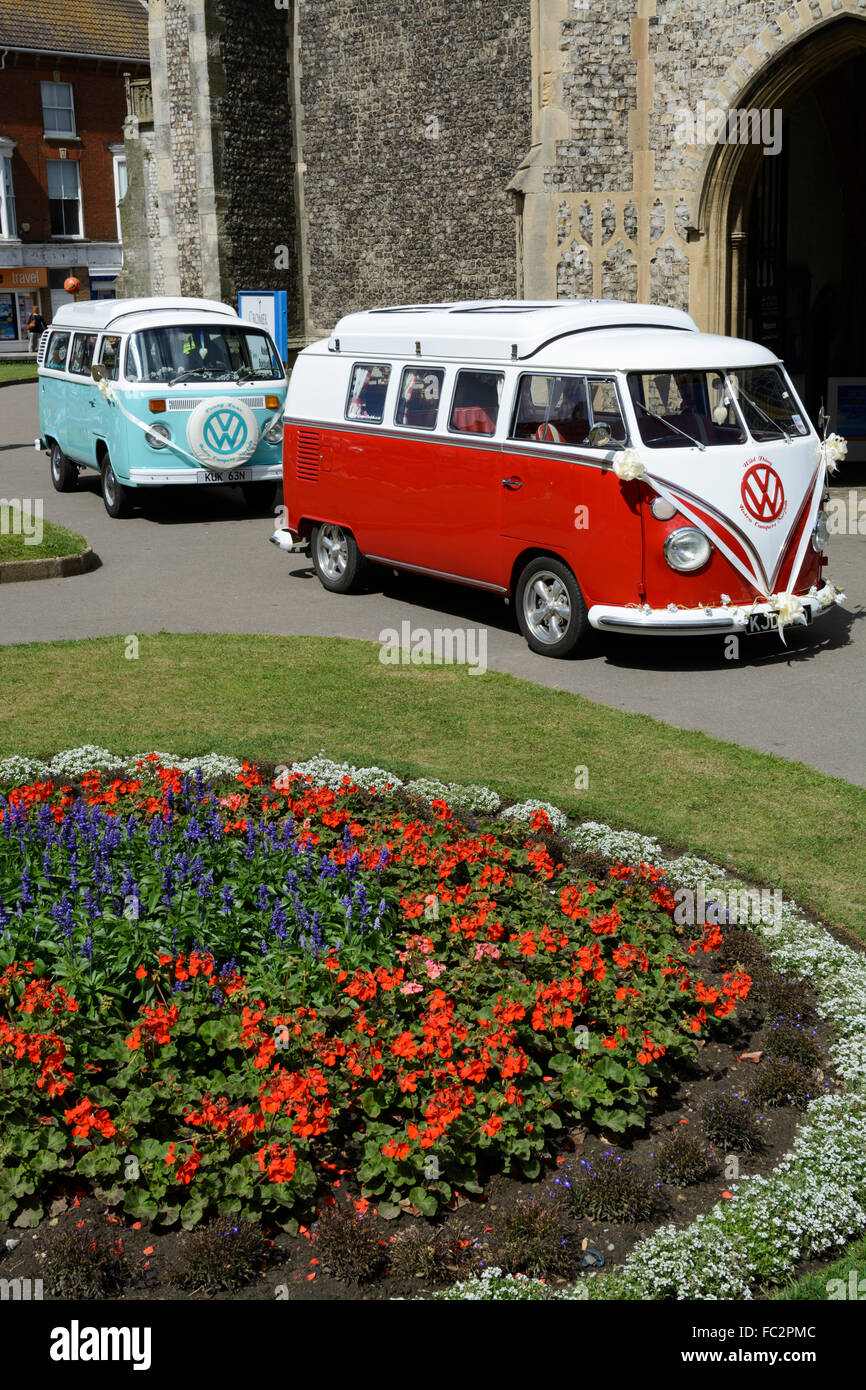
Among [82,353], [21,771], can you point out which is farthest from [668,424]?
[82,353]

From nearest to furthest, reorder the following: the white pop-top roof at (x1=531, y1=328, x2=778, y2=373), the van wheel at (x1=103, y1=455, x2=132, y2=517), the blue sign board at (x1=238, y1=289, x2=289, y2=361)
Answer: the white pop-top roof at (x1=531, y1=328, x2=778, y2=373) < the van wheel at (x1=103, y1=455, x2=132, y2=517) < the blue sign board at (x1=238, y1=289, x2=289, y2=361)

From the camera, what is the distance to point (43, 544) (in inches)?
575

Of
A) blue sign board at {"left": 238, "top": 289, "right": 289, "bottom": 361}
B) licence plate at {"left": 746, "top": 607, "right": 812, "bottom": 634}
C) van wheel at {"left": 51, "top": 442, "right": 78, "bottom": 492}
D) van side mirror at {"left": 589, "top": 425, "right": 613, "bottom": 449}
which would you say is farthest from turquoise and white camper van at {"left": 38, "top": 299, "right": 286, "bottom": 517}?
licence plate at {"left": 746, "top": 607, "right": 812, "bottom": 634}

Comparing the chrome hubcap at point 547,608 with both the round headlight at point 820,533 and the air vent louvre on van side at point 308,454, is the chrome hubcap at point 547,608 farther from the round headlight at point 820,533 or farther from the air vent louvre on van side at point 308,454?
the air vent louvre on van side at point 308,454

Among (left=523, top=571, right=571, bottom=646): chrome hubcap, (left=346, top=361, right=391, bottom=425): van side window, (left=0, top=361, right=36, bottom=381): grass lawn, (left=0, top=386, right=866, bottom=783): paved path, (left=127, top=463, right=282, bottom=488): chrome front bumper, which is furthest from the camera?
(left=0, top=361, right=36, bottom=381): grass lawn

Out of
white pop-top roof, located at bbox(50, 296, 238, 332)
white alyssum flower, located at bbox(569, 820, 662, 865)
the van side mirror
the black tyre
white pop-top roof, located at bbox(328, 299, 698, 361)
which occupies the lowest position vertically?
white alyssum flower, located at bbox(569, 820, 662, 865)

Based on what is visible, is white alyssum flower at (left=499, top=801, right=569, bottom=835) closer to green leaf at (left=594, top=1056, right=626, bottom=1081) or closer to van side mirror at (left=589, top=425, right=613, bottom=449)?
green leaf at (left=594, top=1056, right=626, bottom=1081)

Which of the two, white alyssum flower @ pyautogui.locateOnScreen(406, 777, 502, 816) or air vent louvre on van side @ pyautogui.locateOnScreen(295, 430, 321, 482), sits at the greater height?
air vent louvre on van side @ pyautogui.locateOnScreen(295, 430, 321, 482)

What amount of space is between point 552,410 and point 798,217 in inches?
556

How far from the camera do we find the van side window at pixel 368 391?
1227cm

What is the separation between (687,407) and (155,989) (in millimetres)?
6557

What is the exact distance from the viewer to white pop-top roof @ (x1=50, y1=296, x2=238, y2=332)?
17.2 meters

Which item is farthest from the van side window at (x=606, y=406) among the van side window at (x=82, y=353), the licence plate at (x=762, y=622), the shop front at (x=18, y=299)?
the shop front at (x=18, y=299)

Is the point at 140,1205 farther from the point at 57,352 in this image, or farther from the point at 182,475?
the point at 57,352
